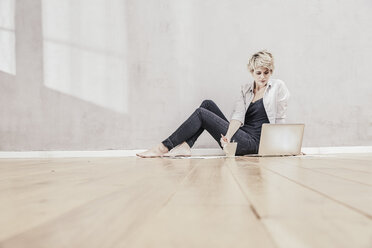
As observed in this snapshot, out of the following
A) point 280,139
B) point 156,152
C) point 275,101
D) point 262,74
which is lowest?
point 156,152

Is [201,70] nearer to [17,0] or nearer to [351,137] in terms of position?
[351,137]

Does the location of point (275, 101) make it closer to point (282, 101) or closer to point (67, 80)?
point (282, 101)

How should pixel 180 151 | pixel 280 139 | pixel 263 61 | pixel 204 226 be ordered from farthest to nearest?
1. pixel 180 151
2. pixel 263 61
3. pixel 280 139
4. pixel 204 226

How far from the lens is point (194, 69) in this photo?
11.3 ft

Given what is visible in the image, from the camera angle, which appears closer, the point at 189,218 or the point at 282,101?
the point at 189,218

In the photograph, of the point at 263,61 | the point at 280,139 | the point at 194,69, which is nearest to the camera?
the point at 280,139

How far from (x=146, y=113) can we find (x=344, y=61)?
2.24 meters

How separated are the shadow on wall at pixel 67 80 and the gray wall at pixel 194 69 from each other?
12 mm

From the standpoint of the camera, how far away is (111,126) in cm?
346

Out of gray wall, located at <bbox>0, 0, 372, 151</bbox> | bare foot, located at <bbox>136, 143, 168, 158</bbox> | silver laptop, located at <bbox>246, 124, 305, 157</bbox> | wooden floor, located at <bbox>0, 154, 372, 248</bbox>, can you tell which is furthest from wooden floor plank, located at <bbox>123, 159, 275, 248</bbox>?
gray wall, located at <bbox>0, 0, 372, 151</bbox>

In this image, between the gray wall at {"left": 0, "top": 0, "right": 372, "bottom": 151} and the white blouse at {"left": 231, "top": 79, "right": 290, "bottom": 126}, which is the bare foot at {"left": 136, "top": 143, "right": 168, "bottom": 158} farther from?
the gray wall at {"left": 0, "top": 0, "right": 372, "bottom": 151}

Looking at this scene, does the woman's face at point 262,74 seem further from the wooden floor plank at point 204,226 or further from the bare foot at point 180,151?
the wooden floor plank at point 204,226

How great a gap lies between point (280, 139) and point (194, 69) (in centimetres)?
152

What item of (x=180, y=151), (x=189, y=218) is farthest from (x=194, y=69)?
(x=189, y=218)
